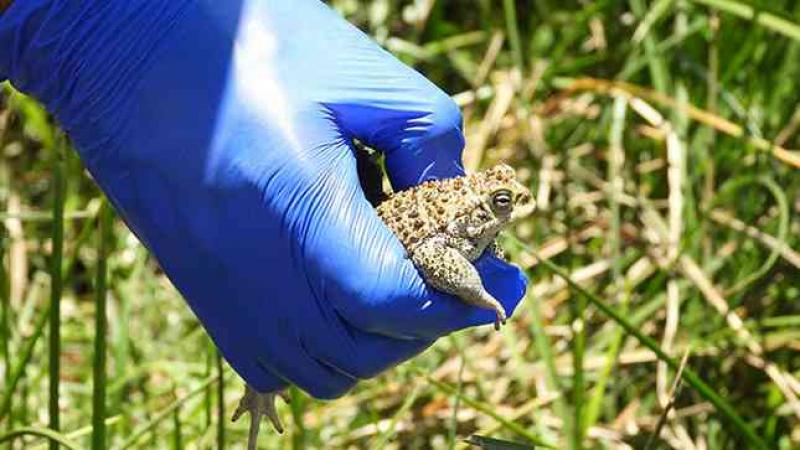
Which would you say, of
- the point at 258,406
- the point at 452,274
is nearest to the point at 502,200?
the point at 452,274

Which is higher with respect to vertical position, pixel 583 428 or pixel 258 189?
pixel 258 189

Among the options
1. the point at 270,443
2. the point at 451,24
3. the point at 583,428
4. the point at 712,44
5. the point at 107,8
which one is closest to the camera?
the point at 107,8

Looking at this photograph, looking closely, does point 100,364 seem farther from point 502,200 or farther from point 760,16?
point 760,16

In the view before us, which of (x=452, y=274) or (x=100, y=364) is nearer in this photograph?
(x=452, y=274)

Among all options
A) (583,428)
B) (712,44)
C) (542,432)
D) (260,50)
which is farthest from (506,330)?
(260,50)

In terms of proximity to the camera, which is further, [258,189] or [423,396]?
[423,396]

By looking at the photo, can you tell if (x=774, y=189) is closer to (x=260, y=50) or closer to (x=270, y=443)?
(x=270, y=443)

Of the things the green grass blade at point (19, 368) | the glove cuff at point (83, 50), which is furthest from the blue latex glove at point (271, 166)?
the green grass blade at point (19, 368)
